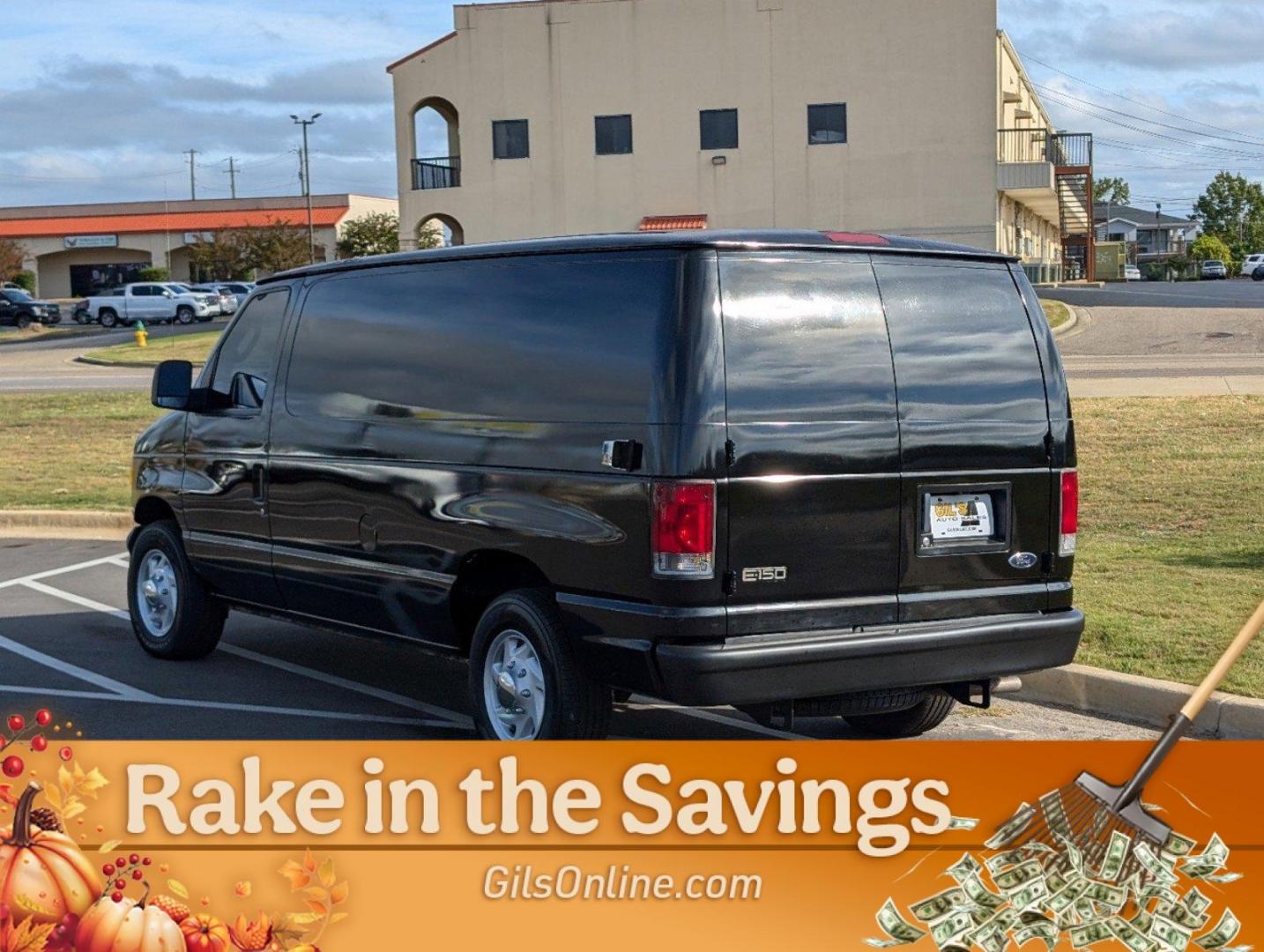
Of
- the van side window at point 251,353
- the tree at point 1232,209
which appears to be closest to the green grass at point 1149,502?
the van side window at point 251,353

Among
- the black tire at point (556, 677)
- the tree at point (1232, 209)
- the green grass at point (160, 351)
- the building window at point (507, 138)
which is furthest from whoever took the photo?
the tree at point (1232, 209)

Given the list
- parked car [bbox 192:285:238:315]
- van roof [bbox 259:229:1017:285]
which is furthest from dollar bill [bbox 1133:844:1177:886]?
parked car [bbox 192:285:238:315]

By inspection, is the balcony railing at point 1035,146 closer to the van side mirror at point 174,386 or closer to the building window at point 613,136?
the building window at point 613,136

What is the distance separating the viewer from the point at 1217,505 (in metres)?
12.5

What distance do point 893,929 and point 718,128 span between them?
171 feet

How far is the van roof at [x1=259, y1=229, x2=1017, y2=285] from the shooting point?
19.8ft

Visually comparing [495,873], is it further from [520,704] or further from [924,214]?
[924,214]

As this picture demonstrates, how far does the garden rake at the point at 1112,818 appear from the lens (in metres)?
4.87

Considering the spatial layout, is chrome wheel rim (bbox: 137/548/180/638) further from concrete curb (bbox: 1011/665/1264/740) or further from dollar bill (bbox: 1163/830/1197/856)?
dollar bill (bbox: 1163/830/1197/856)

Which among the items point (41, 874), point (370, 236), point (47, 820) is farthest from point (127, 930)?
point (370, 236)

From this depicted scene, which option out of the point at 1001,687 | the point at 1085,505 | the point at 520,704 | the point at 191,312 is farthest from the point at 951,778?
the point at 191,312

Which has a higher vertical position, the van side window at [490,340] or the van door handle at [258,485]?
the van side window at [490,340]

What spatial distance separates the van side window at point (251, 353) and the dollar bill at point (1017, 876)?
4.45 metres

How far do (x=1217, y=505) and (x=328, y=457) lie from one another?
7.69 meters
